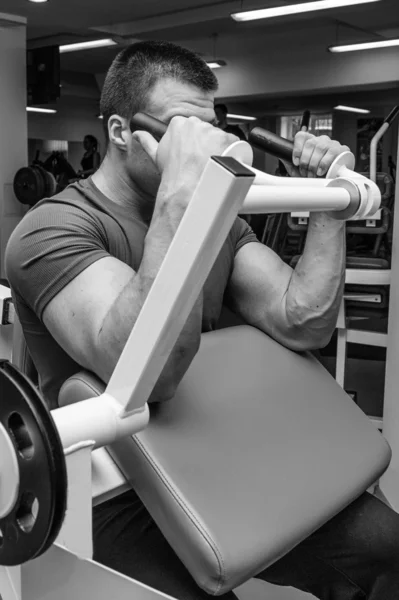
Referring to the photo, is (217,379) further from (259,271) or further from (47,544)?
(47,544)

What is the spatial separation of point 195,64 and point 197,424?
741mm

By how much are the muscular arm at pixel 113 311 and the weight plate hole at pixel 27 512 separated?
35 centimetres

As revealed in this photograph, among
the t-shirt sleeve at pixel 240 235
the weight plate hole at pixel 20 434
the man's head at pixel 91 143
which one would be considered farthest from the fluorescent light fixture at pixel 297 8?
the weight plate hole at pixel 20 434

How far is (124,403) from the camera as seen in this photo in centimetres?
71

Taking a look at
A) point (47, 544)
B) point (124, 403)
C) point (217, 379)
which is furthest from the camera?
point (217, 379)

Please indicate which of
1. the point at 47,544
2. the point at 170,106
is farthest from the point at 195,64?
the point at 47,544

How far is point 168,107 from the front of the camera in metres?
1.30

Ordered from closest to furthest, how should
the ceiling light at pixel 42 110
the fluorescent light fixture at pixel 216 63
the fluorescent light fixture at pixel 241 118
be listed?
the fluorescent light fixture at pixel 216 63 → the fluorescent light fixture at pixel 241 118 → the ceiling light at pixel 42 110

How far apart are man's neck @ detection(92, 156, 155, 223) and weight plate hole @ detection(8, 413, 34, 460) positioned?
769 mm

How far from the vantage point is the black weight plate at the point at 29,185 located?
5.58 metres

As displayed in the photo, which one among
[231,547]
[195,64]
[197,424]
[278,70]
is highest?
[278,70]

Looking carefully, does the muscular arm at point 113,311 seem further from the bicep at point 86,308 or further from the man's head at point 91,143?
the man's head at point 91,143

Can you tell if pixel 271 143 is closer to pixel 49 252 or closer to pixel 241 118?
pixel 49 252

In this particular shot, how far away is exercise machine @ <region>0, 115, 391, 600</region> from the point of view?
2.06 ft
